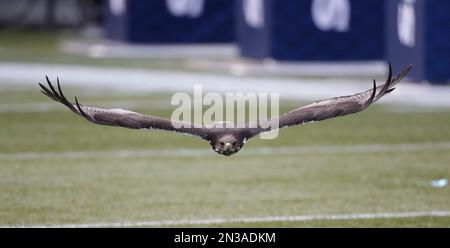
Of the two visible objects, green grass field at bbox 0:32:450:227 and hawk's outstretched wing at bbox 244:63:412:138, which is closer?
hawk's outstretched wing at bbox 244:63:412:138

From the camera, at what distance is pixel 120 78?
69.2 feet

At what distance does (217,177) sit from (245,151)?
71.9 inches

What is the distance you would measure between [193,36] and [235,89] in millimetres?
9476

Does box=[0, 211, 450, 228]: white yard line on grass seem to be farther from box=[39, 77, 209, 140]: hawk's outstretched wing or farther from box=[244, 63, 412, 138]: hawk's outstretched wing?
box=[244, 63, 412, 138]: hawk's outstretched wing

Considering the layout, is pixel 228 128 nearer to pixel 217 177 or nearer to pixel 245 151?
pixel 217 177

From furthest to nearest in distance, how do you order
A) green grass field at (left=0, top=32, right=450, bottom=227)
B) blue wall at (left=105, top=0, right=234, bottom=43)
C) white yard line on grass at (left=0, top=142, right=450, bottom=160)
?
blue wall at (left=105, top=0, right=234, bottom=43) → white yard line on grass at (left=0, top=142, right=450, bottom=160) → green grass field at (left=0, top=32, right=450, bottom=227)

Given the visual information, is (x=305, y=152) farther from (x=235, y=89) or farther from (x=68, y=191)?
(x=235, y=89)

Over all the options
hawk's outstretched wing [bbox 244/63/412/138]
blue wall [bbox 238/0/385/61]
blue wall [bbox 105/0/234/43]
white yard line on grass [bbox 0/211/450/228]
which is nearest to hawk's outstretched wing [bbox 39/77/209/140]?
hawk's outstretched wing [bbox 244/63/412/138]

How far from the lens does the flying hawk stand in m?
6.14

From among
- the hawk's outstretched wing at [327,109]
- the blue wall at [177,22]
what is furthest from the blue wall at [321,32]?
the hawk's outstretched wing at [327,109]

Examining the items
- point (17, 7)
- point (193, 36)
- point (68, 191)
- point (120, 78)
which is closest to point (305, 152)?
point (68, 191)

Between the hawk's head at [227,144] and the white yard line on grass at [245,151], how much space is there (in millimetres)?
5921

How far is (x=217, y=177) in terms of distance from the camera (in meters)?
10.8

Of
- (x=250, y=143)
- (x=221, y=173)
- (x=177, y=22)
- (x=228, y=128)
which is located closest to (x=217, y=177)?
(x=221, y=173)
